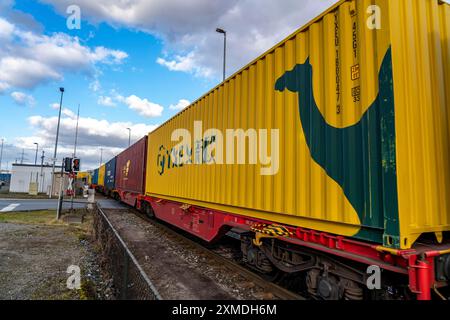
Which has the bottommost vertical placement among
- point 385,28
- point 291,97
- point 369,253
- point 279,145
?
point 369,253

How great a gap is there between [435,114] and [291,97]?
71.8 inches

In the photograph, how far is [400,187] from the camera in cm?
296

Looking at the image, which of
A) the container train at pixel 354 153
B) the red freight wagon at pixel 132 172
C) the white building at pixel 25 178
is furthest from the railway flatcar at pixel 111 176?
the white building at pixel 25 178

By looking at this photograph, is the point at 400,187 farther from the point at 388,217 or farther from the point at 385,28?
the point at 385,28

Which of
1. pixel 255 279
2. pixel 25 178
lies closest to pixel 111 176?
pixel 255 279

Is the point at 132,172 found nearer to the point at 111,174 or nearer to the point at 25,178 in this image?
the point at 111,174

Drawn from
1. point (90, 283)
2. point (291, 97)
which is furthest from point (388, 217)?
point (90, 283)

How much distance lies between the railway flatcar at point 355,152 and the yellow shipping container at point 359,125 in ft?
0.04

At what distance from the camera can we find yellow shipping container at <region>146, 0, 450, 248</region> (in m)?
3.09

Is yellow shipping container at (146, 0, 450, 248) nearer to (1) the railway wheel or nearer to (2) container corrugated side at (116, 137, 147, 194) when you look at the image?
(1) the railway wheel

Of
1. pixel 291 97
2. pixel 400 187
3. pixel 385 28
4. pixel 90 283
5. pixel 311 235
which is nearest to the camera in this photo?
pixel 400 187

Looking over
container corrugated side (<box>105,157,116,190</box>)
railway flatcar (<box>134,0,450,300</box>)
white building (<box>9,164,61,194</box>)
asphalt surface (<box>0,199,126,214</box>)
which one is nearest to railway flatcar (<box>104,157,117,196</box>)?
container corrugated side (<box>105,157,116,190</box>)
